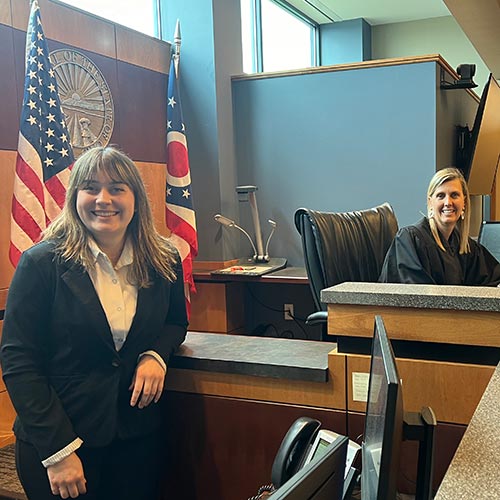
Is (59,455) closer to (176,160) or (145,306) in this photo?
(145,306)

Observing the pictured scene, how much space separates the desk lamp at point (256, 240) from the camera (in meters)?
3.94

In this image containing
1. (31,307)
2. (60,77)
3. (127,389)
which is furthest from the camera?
(60,77)

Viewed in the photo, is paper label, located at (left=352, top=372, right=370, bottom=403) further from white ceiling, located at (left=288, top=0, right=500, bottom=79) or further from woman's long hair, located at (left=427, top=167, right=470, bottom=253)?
white ceiling, located at (left=288, top=0, right=500, bottom=79)

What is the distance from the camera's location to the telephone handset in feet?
4.31

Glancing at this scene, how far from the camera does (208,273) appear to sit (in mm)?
3949

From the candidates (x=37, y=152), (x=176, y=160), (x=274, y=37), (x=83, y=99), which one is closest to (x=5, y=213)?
(x=37, y=152)

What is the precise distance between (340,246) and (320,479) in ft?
6.69

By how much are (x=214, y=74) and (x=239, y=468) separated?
9.57 feet

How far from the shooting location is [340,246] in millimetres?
2705

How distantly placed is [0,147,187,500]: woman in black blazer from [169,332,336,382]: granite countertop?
0.46ft

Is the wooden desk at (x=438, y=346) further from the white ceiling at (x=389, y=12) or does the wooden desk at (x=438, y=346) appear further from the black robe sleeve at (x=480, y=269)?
the white ceiling at (x=389, y=12)

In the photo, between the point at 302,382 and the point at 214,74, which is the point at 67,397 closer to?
the point at 302,382

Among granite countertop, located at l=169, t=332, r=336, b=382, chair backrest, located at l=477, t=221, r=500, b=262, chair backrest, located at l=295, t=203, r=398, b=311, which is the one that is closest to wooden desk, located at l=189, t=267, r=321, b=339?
chair backrest, located at l=295, t=203, r=398, b=311

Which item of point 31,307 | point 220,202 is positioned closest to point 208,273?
point 220,202
